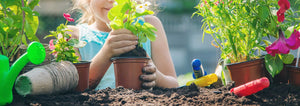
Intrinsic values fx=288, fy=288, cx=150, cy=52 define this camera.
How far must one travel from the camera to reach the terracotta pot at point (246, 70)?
112 centimetres

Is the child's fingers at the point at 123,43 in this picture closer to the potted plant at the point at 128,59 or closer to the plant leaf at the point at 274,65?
the potted plant at the point at 128,59

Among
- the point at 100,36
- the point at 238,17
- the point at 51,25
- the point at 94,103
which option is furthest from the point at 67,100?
the point at 51,25

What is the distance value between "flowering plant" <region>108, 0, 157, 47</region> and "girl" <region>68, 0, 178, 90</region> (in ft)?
0.10

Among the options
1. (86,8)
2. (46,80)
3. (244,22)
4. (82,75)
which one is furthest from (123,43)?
(86,8)

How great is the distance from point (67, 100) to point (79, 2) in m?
1.50

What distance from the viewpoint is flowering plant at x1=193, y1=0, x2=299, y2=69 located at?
3.58 feet

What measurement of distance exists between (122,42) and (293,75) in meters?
0.73

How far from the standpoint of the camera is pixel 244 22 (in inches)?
46.4

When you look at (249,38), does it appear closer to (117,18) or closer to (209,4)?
(209,4)

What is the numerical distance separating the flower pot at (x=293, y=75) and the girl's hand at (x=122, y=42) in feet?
2.19

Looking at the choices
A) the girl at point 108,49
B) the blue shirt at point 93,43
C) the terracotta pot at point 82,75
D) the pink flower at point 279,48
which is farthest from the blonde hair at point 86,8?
the pink flower at point 279,48

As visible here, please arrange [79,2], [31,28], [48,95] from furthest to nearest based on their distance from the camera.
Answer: [79,2] → [31,28] → [48,95]

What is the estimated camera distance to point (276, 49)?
1.02 meters

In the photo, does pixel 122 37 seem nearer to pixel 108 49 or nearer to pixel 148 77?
pixel 108 49
